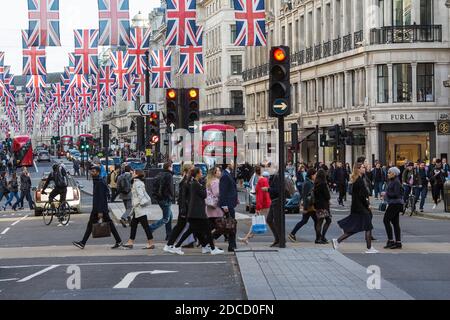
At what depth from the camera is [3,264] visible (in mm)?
20391

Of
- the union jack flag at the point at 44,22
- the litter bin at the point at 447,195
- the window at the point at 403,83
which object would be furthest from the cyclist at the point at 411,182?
the window at the point at 403,83

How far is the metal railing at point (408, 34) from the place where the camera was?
57.8m

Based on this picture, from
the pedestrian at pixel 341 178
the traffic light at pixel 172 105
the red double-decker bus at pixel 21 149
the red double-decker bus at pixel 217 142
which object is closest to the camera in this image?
the traffic light at pixel 172 105

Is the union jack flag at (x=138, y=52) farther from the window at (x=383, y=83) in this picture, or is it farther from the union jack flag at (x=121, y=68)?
the window at (x=383, y=83)

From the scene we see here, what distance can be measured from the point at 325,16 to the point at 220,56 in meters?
43.6

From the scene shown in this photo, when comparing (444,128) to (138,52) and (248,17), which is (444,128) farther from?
(138,52)

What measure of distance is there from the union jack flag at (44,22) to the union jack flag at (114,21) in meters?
1.62

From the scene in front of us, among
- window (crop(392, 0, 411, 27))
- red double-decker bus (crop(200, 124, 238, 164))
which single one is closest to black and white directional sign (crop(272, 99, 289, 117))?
window (crop(392, 0, 411, 27))

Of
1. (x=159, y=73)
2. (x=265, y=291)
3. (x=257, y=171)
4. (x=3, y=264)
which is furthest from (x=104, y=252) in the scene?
(x=159, y=73)

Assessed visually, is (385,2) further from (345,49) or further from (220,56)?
(220,56)

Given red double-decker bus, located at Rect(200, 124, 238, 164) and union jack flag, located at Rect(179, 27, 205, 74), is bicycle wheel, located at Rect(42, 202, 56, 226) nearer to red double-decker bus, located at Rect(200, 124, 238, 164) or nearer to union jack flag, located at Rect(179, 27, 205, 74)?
union jack flag, located at Rect(179, 27, 205, 74)

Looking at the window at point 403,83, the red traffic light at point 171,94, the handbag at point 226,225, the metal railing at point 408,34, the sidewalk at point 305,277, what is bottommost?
the sidewalk at point 305,277

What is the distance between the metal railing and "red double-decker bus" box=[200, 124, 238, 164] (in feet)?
48.3

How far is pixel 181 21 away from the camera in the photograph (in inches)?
1642
